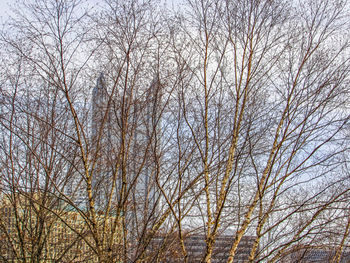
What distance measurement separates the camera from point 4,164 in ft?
20.1

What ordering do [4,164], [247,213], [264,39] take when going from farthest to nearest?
[4,164], [264,39], [247,213]

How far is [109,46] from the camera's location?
4949 mm

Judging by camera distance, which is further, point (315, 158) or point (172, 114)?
point (172, 114)

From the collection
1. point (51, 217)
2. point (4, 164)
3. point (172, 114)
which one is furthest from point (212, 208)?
point (4, 164)

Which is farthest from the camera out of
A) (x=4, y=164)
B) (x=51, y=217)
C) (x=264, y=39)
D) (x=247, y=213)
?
(x=51, y=217)

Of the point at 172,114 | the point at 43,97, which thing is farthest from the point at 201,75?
Answer: the point at 43,97

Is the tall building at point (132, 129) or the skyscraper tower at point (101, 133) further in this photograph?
the skyscraper tower at point (101, 133)

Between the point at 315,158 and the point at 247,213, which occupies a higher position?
the point at 315,158

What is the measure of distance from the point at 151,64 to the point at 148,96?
0.45 metres

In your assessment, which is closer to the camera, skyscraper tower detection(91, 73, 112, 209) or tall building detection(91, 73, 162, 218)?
tall building detection(91, 73, 162, 218)

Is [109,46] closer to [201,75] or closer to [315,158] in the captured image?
[201,75]

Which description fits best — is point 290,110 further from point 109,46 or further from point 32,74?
point 32,74

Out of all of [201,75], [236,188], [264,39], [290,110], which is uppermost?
[264,39]

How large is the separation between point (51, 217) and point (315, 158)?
15.0ft
